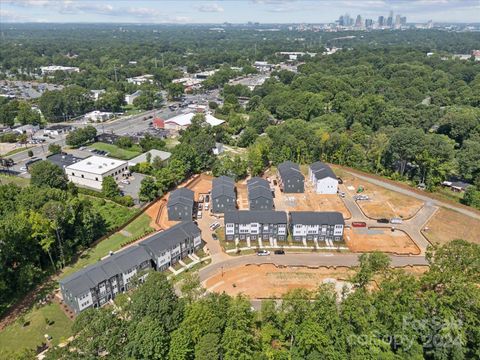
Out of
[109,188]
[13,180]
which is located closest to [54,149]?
[13,180]

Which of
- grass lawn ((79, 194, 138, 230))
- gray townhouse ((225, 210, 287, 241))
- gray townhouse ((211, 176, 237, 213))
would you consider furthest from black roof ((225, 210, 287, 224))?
grass lawn ((79, 194, 138, 230))

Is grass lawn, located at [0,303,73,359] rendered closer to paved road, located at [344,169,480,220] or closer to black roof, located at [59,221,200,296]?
black roof, located at [59,221,200,296]

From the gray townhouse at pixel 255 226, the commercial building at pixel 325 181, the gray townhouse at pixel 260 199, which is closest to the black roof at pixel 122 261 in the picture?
the gray townhouse at pixel 255 226

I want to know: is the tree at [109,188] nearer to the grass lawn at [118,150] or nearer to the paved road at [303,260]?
the grass lawn at [118,150]

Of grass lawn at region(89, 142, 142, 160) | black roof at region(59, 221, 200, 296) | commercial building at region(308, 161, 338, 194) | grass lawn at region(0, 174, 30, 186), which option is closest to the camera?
black roof at region(59, 221, 200, 296)

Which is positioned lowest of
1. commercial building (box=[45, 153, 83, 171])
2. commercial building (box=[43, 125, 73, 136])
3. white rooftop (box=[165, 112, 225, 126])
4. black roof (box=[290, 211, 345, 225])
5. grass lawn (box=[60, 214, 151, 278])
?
grass lawn (box=[60, 214, 151, 278])
